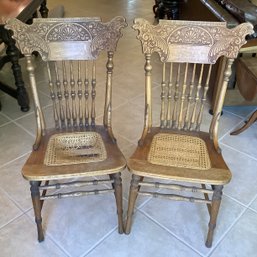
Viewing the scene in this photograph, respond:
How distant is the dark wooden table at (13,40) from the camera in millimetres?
2240

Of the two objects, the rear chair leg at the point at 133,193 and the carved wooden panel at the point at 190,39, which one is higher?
the carved wooden panel at the point at 190,39

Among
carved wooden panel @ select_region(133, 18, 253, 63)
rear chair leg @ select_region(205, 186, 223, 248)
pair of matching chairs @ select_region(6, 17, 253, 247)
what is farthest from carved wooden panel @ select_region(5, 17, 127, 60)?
Result: rear chair leg @ select_region(205, 186, 223, 248)

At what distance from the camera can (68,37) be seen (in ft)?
4.80

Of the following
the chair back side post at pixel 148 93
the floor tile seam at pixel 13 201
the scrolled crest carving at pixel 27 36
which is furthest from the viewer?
the floor tile seam at pixel 13 201

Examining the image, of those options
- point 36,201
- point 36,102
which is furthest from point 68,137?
point 36,201

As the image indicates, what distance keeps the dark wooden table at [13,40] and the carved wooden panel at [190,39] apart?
1.19 meters

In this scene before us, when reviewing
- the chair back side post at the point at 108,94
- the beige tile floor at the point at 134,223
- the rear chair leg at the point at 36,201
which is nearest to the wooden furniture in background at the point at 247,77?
the beige tile floor at the point at 134,223

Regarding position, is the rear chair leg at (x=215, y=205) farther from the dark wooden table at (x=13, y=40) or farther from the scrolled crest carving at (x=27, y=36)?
the dark wooden table at (x=13, y=40)

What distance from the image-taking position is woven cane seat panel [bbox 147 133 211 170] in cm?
146

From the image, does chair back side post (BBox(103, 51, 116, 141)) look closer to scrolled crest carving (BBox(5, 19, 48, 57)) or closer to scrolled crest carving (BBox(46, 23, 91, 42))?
scrolled crest carving (BBox(46, 23, 91, 42))

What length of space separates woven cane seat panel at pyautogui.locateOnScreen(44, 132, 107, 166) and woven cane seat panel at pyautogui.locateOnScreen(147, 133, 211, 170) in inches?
10.1

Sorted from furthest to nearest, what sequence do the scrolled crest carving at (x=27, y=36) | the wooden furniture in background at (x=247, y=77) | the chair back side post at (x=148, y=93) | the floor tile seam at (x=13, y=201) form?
the wooden furniture in background at (x=247, y=77)
the floor tile seam at (x=13, y=201)
the chair back side post at (x=148, y=93)
the scrolled crest carving at (x=27, y=36)

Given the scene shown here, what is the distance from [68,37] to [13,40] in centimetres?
102

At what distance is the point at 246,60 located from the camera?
7.77ft
